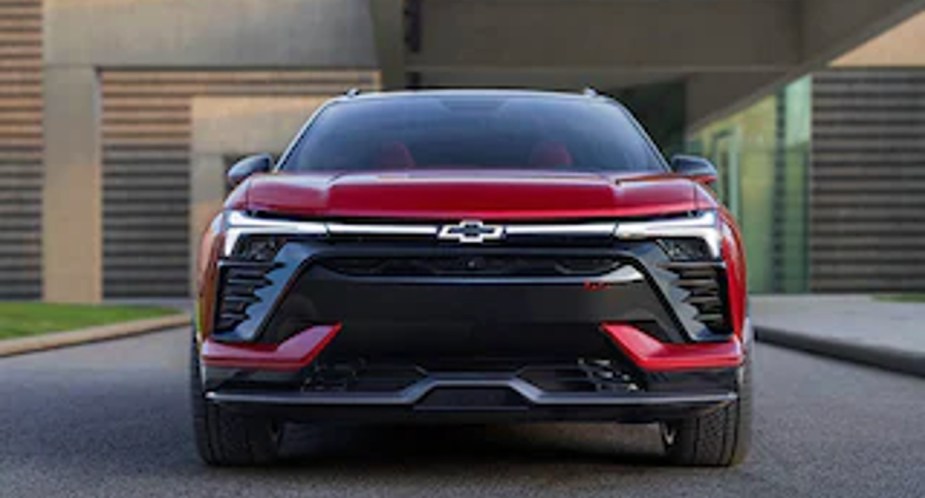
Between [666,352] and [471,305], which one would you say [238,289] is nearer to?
[471,305]

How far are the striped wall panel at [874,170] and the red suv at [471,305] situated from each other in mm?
30342

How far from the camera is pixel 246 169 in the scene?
6125 mm

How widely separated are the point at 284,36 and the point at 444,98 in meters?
17.0

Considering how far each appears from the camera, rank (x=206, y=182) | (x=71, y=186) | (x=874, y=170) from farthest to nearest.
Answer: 1. (x=206, y=182)
2. (x=874, y=170)
3. (x=71, y=186)

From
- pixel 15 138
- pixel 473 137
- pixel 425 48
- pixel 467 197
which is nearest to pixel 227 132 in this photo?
pixel 15 138

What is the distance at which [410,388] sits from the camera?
4.92m

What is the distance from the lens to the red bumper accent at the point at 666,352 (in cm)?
491

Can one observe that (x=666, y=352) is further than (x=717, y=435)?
No

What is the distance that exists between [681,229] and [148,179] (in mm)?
33311

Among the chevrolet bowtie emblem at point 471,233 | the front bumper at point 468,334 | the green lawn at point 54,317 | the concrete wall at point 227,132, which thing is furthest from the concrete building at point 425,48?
the chevrolet bowtie emblem at point 471,233

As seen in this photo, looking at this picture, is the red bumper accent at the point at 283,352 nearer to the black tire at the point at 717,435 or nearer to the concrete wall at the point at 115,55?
the black tire at the point at 717,435

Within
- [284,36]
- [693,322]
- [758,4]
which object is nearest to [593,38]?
[758,4]

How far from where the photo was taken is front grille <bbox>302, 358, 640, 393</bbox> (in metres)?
4.93

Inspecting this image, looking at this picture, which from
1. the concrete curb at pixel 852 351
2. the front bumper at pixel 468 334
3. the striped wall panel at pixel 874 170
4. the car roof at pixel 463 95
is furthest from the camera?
the striped wall panel at pixel 874 170
